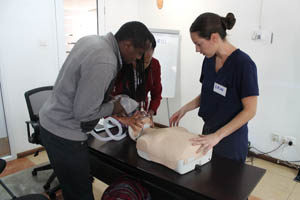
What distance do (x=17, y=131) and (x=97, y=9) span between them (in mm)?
2062

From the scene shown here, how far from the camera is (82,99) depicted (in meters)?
0.95

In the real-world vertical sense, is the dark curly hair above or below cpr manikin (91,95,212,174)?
above

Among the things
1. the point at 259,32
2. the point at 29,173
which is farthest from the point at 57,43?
the point at 259,32

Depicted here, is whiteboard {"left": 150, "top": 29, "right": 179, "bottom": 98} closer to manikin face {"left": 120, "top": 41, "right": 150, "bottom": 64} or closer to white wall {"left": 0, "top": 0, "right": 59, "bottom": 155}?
white wall {"left": 0, "top": 0, "right": 59, "bottom": 155}

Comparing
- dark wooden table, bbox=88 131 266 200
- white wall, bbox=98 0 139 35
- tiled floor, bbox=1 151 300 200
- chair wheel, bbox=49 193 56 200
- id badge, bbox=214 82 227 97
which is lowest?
tiled floor, bbox=1 151 300 200

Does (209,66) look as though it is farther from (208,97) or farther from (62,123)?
(62,123)

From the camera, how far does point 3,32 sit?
2.48 metres

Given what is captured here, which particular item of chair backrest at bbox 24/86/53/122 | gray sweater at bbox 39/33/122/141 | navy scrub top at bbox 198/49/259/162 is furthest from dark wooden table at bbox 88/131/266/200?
chair backrest at bbox 24/86/53/122

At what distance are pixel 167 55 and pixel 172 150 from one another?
8.32 ft

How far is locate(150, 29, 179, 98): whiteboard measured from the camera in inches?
133

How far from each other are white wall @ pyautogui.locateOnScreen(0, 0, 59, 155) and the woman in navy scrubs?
2209mm

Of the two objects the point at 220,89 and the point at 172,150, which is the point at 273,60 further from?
the point at 172,150

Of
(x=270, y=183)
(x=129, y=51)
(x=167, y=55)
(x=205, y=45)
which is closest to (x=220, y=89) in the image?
(x=205, y=45)

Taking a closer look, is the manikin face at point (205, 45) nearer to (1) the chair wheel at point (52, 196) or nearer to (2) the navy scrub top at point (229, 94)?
(2) the navy scrub top at point (229, 94)
